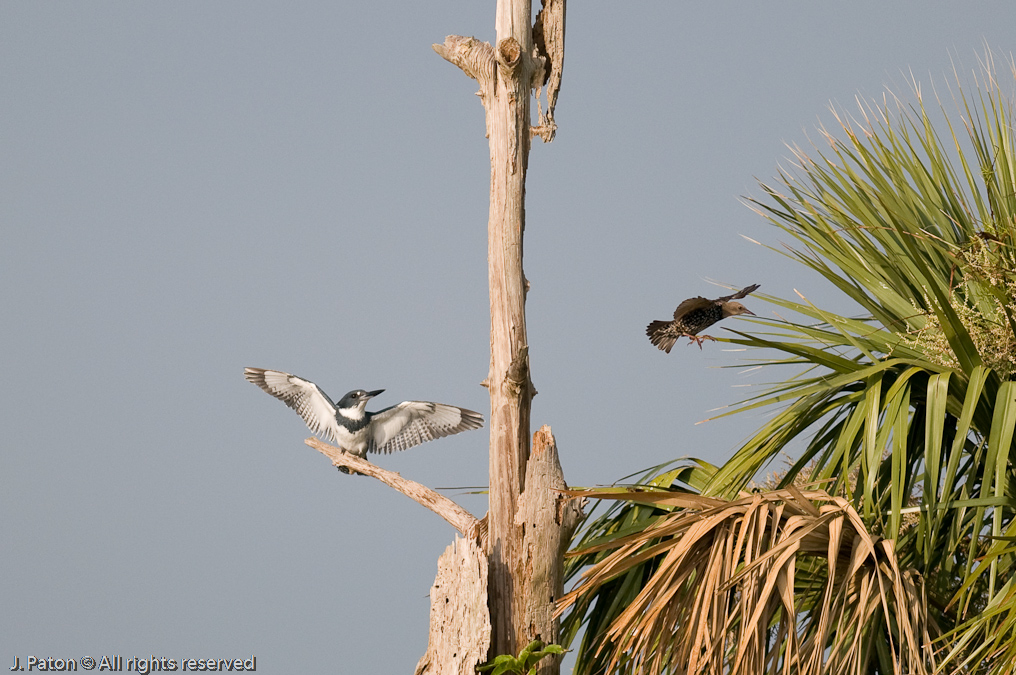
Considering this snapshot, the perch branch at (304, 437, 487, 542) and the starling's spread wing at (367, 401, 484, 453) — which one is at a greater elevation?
the starling's spread wing at (367, 401, 484, 453)

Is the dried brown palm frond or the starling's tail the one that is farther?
the starling's tail

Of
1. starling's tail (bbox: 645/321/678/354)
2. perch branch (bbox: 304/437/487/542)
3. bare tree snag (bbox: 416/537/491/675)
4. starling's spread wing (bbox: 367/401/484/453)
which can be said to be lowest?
bare tree snag (bbox: 416/537/491/675)

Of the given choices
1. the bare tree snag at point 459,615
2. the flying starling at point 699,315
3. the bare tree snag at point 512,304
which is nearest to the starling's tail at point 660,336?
the flying starling at point 699,315

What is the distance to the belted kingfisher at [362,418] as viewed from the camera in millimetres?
4875

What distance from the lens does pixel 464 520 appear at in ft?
13.4

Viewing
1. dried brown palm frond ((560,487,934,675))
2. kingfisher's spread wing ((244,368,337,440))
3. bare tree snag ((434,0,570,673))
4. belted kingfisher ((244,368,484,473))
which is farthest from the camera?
kingfisher's spread wing ((244,368,337,440))

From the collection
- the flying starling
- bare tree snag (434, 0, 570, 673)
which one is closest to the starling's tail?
the flying starling

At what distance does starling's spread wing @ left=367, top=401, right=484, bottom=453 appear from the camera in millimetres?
4906

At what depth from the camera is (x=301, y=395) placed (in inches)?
203

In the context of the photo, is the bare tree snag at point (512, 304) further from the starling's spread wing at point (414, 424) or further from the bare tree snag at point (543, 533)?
the starling's spread wing at point (414, 424)

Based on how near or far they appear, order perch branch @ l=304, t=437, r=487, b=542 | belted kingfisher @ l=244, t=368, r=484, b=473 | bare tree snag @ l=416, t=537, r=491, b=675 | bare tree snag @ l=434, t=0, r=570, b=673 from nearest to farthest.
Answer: bare tree snag @ l=416, t=537, r=491, b=675 → bare tree snag @ l=434, t=0, r=570, b=673 → perch branch @ l=304, t=437, r=487, b=542 → belted kingfisher @ l=244, t=368, r=484, b=473

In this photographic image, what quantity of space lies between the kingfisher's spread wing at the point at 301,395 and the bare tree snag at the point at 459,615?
133 cm

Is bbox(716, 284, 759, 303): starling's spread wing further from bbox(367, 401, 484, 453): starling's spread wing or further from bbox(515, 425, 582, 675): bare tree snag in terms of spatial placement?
bbox(367, 401, 484, 453): starling's spread wing

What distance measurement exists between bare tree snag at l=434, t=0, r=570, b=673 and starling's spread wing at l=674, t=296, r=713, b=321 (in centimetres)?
62
